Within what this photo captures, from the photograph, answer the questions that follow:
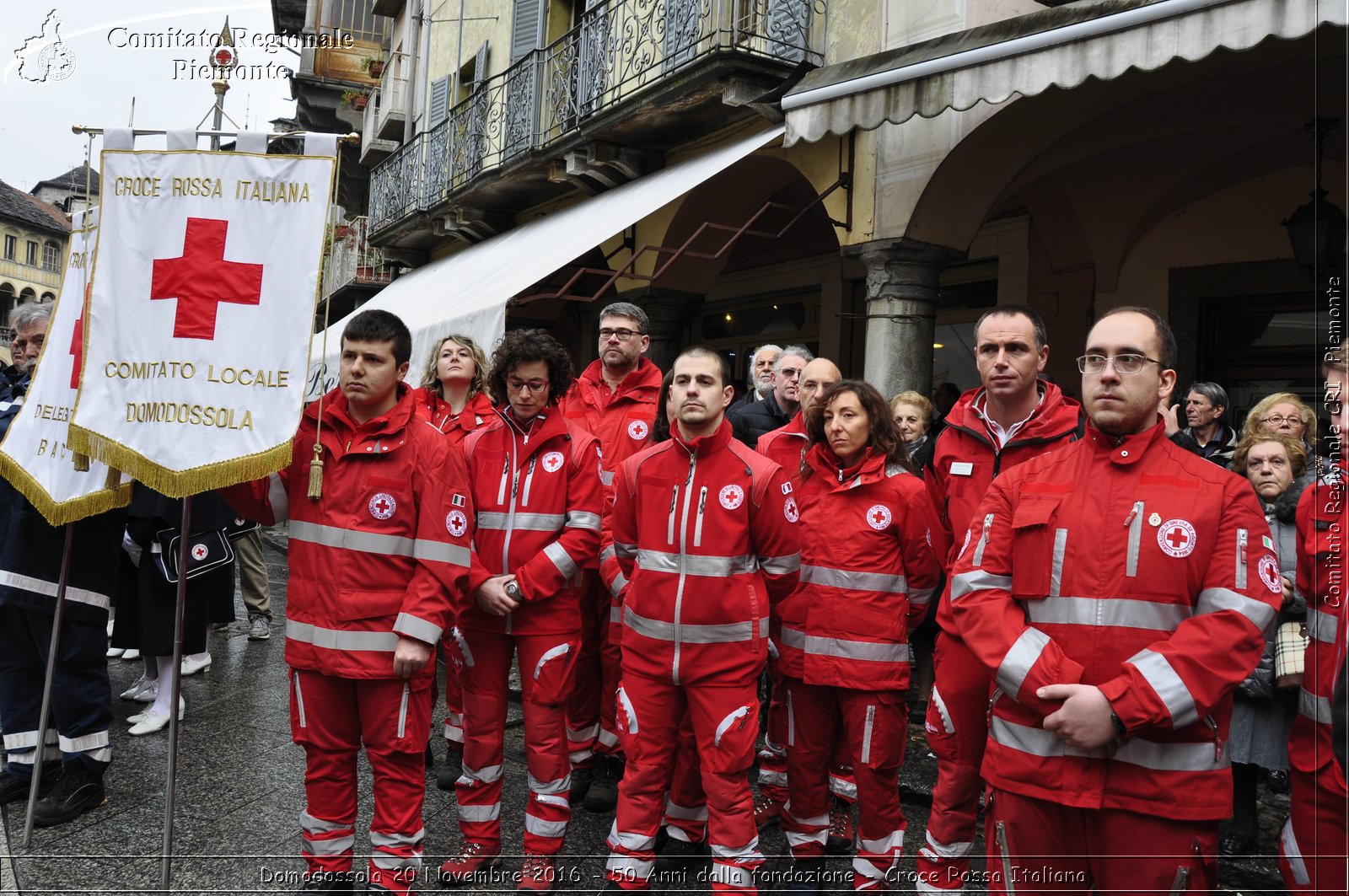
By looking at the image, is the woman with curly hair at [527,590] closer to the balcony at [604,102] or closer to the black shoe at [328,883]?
the black shoe at [328,883]

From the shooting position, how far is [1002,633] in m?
2.68

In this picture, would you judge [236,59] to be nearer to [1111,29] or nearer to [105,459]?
[105,459]

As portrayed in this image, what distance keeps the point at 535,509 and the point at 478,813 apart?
120cm

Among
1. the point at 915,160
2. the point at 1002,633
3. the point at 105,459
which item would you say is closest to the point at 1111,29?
the point at 915,160

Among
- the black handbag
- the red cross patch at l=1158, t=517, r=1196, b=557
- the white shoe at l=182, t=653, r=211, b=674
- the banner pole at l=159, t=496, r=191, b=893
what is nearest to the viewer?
the red cross patch at l=1158, t=517, r=1196, b=557

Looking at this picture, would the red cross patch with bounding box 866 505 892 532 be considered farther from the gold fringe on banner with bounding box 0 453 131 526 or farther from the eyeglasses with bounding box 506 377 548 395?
the gold fringe on banner with bounding box 0 453 131 526

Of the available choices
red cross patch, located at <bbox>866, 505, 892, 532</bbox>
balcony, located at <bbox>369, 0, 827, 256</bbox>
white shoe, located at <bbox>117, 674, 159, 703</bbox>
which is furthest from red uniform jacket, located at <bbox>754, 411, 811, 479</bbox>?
balcony, located at <bbox>369, 0, 827, 256</bbox>

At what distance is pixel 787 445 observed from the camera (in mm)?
4844

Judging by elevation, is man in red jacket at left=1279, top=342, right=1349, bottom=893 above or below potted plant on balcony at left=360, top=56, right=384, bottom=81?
below

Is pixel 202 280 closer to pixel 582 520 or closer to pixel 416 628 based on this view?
pixel 416 628

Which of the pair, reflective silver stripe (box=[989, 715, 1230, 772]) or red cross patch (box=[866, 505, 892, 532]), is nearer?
reflective silver stripe (box=[989, 715, 1230, 772])

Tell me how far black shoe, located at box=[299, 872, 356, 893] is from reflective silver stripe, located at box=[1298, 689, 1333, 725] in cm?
311

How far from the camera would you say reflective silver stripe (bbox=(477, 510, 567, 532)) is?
4.14 m

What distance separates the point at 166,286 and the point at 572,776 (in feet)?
9.40
